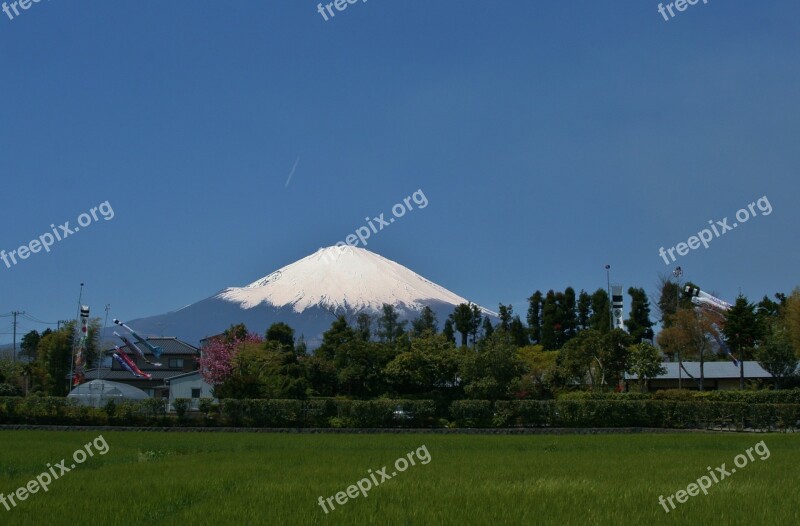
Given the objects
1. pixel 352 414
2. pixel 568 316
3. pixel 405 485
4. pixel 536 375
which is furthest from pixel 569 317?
pixel 405 485

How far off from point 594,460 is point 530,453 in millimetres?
3348

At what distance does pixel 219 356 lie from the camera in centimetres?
6588

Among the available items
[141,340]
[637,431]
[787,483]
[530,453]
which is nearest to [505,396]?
[637,431]

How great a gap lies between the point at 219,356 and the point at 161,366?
2795 centimetres

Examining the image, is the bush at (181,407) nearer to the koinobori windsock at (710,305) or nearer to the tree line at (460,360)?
the tree line at (460,360)

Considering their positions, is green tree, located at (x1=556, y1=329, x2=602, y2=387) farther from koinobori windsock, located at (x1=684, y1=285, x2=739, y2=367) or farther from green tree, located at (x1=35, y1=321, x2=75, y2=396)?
green tree, located at (x1=35, y1=321, x2=75, y2=396)

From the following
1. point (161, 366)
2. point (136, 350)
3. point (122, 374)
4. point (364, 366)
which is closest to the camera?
point (364, 366)

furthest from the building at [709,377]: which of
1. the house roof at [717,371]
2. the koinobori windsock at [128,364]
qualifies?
the koinobori windsock at [128,364]

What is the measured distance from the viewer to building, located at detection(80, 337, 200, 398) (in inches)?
3381

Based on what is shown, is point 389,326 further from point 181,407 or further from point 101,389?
point 181,407

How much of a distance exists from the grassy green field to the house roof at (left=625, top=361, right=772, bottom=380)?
38001 mm

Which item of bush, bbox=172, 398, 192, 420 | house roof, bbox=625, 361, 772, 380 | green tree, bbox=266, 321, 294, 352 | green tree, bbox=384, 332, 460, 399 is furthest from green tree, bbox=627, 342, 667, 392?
bush, bbox=172, 398, 192, 420

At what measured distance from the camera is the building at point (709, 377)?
2478 inches

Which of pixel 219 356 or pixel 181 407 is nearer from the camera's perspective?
pixel 181 407
